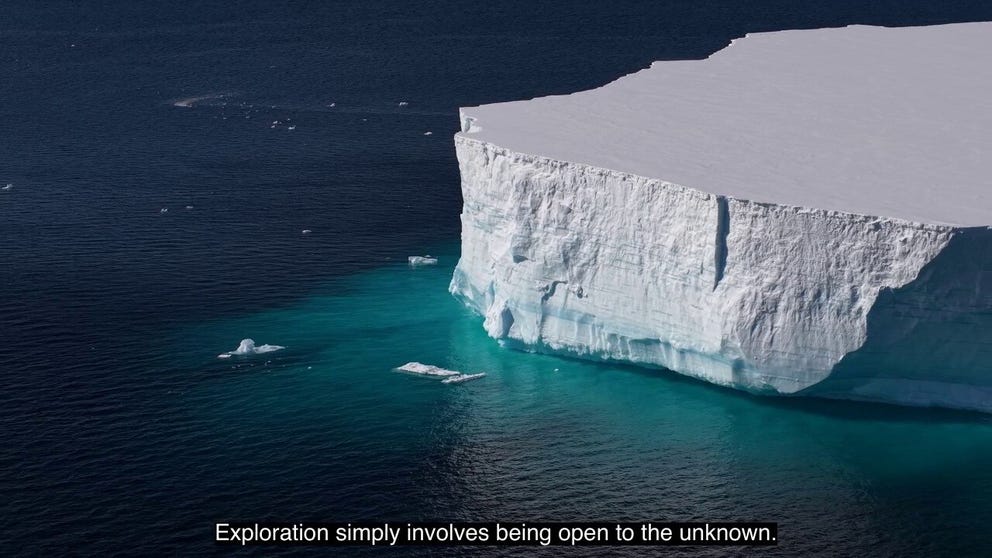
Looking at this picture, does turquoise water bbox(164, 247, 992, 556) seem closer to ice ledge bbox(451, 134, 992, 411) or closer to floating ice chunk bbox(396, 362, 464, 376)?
floating ice chunk bbox(396, 362, 464, 376)

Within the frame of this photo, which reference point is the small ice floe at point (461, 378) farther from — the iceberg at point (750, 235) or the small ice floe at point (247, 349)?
the small ice floe at point (247, 349)

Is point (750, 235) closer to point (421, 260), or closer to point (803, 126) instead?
point (803, 126)

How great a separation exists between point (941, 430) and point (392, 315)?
1516 centimetres

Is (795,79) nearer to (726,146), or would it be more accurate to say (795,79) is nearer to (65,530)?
(726,146)

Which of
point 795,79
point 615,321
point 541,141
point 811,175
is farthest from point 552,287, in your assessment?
point 795,79

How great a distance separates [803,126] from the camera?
36.2 meters

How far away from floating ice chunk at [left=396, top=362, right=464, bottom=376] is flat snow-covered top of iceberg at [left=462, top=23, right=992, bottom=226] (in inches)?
228

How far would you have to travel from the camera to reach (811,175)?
3216cm

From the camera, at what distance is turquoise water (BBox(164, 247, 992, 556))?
26.4m

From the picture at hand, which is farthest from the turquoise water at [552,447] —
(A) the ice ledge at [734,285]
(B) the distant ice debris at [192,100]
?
(B) the distant ice debris at [192,100]

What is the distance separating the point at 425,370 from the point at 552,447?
221 inches

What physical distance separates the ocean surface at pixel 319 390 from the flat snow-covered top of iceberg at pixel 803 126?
501 cm

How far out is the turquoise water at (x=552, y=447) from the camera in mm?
26438

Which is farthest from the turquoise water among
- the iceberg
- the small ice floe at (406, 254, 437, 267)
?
the small ice floe at (406, 254, 437, 267)
